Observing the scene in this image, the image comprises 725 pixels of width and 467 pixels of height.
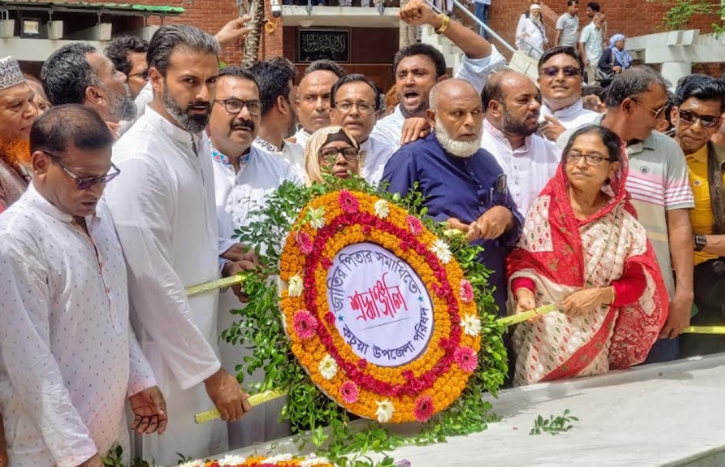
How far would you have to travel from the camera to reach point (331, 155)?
4535 millimetres

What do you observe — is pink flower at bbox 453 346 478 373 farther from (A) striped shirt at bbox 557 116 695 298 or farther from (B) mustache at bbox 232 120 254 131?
(A) striped shirt at bbox 557 116 695 298

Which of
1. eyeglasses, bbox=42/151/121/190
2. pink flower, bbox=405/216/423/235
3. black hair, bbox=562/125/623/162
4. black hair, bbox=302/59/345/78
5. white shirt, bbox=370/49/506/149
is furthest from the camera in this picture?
black hair, bbox=302/59/345/78

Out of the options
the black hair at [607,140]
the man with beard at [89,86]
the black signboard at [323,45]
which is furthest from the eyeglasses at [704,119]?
the black signboard at [323,45]

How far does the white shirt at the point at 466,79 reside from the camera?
588cm

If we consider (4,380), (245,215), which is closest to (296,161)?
(245,215)

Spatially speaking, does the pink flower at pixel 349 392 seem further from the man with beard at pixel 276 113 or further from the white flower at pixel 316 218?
the man with beard at pixel 276 113

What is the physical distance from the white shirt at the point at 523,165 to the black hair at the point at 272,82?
1111 millimetres

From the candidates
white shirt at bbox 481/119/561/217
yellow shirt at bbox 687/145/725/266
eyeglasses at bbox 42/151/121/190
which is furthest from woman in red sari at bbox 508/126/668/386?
eyeglasses at bbox 42/151/121/190

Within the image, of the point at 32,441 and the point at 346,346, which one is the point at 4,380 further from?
the point at 346,346

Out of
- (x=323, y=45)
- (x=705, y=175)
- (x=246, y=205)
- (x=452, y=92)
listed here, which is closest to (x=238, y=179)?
(x=246, y=205)

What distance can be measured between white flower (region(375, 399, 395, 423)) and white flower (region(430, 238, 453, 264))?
2.30ft

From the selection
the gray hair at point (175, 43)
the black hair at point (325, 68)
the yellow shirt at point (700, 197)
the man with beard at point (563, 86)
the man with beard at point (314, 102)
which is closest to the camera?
the gray hair at point (175, 43)

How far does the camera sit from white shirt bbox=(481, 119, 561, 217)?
17.3ft

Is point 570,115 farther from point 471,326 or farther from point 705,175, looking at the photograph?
point 471,326
